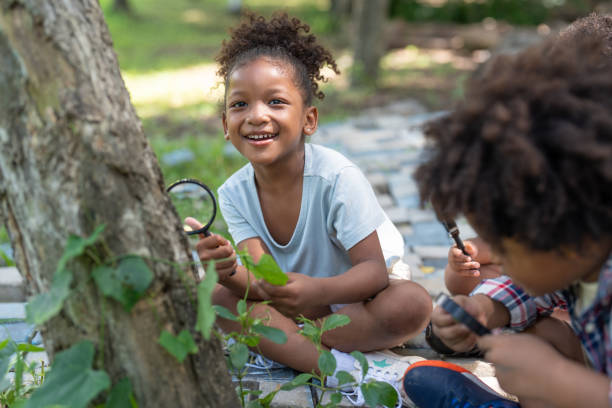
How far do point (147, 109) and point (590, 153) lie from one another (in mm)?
5958

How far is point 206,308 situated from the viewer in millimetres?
1185

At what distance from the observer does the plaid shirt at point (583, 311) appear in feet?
4.14

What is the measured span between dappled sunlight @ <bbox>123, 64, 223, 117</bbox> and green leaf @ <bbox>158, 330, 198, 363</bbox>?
4.83m

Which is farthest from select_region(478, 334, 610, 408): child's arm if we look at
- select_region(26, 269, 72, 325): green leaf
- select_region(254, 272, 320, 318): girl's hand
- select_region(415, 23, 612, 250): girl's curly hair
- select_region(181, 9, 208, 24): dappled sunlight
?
select_region(181, 9, 208, 24): dappled sunlight

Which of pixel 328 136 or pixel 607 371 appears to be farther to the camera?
pixel 328 136

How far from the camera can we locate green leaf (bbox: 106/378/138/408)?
4.08 ft

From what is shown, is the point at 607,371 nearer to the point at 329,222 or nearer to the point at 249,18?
the point at 329,222

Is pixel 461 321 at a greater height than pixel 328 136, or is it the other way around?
pixel 328 136

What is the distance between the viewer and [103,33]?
1.24m

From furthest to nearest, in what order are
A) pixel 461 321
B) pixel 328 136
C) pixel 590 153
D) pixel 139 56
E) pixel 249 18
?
pixel 139 56
pixel 328 136
pixel 249 18
pixel 461 321
pixel 590 153

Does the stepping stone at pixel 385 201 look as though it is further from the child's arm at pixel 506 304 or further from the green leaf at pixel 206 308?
the green leaf at pixel 206 308

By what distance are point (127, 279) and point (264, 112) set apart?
1.04 metres

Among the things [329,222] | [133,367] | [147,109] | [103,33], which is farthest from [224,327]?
[147,109]

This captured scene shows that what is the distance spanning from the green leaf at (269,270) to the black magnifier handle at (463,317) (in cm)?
38
